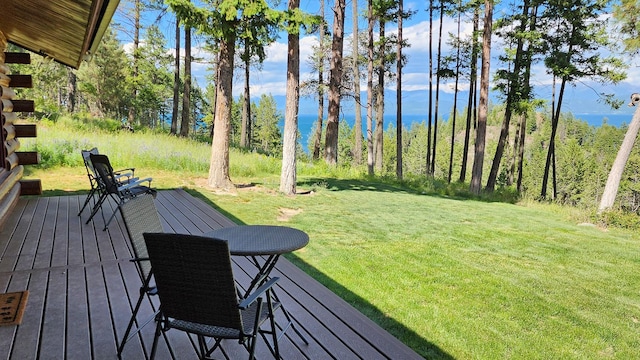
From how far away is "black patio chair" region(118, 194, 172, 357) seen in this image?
7.19 feet

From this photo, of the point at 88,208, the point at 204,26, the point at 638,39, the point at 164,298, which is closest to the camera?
the point at 164,298

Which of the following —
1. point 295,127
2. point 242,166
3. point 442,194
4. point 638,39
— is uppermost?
point 638,39

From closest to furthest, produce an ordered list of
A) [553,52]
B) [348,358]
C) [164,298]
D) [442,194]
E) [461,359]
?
[164,298] → [348,358] → [461,359] → [442,194] → [553,52]

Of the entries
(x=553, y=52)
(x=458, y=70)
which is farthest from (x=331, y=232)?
(x=458, y=70)

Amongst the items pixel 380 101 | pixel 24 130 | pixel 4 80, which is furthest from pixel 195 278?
pixel 380 101

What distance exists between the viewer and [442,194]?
42.6 ft

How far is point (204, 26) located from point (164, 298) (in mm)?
6949

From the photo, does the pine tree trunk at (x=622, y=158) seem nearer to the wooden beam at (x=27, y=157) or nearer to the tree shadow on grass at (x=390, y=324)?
the tree shadow on grass at (x=390, y=324)

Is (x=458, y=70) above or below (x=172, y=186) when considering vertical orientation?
above

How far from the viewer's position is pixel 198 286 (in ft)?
5.74

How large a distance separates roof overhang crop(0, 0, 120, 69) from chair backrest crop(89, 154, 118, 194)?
4.41ft

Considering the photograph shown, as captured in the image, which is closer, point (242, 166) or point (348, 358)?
point (348, 358)

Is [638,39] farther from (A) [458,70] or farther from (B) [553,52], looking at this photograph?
(A) [458,70]

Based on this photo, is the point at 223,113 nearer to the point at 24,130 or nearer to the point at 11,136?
the point at 24,130
